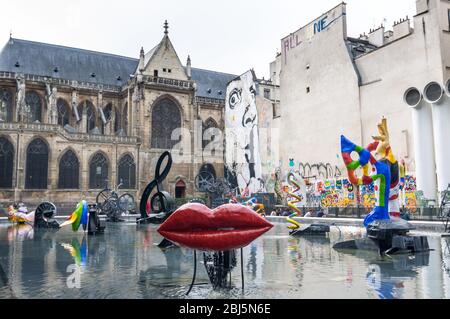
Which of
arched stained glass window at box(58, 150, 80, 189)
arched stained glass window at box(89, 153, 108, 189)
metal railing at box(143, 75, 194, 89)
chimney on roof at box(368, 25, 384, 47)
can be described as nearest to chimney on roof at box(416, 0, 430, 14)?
chimney on roof at box(368, 25, 384, 47)

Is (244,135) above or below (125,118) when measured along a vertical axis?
below

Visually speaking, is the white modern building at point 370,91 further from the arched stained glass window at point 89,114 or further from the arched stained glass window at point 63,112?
the arched stained glass window at point 63,112

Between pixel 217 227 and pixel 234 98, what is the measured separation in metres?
44.0

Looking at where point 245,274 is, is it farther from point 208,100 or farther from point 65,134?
point 208,100

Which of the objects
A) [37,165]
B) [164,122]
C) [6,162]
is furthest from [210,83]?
[6,162]

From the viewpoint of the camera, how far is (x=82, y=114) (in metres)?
49.1

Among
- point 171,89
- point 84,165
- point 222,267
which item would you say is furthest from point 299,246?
point 171,89

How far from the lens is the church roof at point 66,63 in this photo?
48719 mm

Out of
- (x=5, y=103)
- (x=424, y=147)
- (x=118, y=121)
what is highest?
(x=5, y=103)

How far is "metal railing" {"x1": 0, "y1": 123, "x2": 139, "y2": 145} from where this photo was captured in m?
40.0

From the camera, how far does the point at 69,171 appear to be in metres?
43.0

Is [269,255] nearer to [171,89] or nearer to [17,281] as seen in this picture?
[17,281]

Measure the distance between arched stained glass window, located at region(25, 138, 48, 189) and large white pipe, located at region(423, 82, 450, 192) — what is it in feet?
115

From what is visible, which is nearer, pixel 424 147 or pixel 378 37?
pixel 424 147
